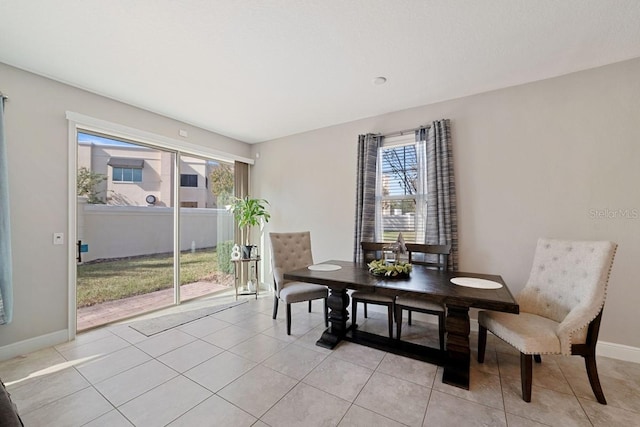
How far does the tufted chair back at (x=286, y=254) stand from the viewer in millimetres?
3117

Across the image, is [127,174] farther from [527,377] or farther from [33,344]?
[527,377]

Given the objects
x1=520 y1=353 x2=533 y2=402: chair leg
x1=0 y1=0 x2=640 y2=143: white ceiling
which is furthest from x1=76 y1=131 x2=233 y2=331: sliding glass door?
x1=520 y1=353 x2=533 y2=402: chair leg

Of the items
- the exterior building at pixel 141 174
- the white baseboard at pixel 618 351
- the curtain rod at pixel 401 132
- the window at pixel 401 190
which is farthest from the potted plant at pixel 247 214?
the white baseboard at pixel 618 351

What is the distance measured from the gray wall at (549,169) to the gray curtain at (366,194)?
0.33 m

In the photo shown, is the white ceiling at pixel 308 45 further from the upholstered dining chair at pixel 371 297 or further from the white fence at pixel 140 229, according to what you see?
the upholstered dining chair at pixel 371 297

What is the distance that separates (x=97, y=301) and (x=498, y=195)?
16.3 feet

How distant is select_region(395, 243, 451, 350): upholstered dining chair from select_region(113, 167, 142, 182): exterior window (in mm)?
3659

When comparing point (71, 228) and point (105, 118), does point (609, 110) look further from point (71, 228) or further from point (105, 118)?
point (71, 228)

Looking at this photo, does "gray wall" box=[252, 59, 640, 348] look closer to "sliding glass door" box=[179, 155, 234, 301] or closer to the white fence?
"sliding glass door" box=[179, 155, 234, 301]

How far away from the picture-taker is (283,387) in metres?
1.89

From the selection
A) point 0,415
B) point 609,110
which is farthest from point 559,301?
point 0,415

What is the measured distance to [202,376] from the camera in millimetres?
2041

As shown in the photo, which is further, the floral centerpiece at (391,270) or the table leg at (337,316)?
the table leg at (337,316)

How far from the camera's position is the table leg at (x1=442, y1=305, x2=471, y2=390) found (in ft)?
6.39
